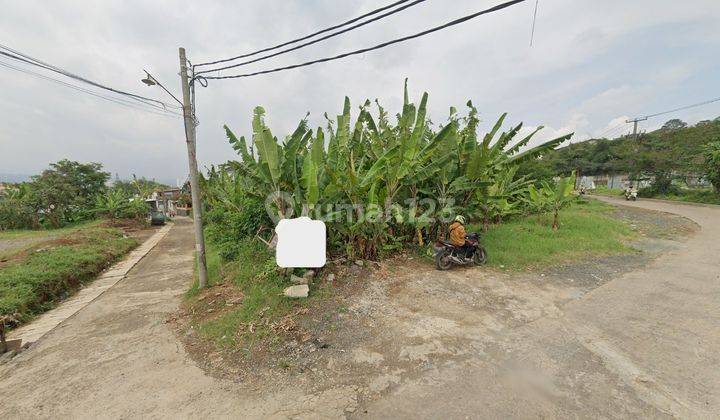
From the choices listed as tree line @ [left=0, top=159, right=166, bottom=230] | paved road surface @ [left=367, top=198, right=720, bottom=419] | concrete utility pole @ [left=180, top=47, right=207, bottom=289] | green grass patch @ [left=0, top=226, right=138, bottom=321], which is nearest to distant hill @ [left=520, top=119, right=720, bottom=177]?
paved road surface @ [left=367, top=198, right=720, bottom=419]

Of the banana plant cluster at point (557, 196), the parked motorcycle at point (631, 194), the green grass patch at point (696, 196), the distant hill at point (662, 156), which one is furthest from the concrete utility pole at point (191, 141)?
the parked motorcycle at point (631, 194)

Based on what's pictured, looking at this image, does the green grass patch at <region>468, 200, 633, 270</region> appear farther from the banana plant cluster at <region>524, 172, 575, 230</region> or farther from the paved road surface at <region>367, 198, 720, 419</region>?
the paved road surface at <region>367, 198, 720, 419</region>

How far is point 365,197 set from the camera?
21.3ft

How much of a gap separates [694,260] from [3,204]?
34251 millimetres

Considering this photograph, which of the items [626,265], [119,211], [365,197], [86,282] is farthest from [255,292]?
[119,211]

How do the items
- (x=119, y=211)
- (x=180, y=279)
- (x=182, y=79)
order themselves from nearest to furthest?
1. (x=182, y=79)
2. (x=180, y=279)
3. (x=119, y=211)

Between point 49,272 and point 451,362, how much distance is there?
9909 mm

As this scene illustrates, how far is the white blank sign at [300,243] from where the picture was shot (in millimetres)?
5062

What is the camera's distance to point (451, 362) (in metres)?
3.53

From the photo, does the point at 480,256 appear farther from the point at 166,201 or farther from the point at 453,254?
the point at 166,201

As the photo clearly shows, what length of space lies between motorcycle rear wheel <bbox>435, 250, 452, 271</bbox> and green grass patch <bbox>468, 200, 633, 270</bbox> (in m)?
1.24

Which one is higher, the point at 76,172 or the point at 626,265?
the point at 76,172

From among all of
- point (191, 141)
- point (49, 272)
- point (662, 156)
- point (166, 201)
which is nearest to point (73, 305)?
point (49, 272)

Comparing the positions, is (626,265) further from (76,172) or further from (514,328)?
(76,172)
